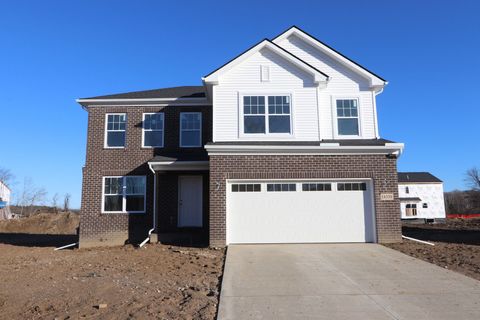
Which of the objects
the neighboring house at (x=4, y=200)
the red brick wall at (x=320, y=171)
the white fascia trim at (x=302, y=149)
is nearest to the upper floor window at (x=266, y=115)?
the white fascia trim at (x=302, y=149)

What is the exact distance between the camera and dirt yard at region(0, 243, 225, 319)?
6.34m

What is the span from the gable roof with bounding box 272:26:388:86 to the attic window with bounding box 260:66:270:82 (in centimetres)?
242

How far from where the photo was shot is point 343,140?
15.4m

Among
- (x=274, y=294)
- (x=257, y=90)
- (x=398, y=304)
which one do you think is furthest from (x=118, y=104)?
(x=398, y=304)

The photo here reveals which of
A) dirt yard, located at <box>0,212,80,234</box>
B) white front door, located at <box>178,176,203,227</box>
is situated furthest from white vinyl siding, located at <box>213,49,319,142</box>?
dirt yard, located at <box>0,212,80,234</box>

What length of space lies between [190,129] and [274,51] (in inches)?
203

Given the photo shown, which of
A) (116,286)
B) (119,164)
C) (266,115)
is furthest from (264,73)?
(116,286)

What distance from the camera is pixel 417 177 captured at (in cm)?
6106

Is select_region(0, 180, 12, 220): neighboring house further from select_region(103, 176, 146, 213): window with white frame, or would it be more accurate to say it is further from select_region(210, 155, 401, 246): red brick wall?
select_region(210, 155, 401, 246): red brick wall

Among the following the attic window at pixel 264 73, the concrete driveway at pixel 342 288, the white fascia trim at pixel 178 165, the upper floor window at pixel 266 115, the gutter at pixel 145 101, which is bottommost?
the concrete driveway at pixel 342 288

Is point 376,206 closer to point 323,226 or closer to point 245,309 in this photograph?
point 323,226

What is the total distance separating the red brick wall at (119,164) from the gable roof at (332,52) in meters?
4.87

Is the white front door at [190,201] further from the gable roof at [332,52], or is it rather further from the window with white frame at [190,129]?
the gable roof at [332,52]

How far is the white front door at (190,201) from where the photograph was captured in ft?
55.5
